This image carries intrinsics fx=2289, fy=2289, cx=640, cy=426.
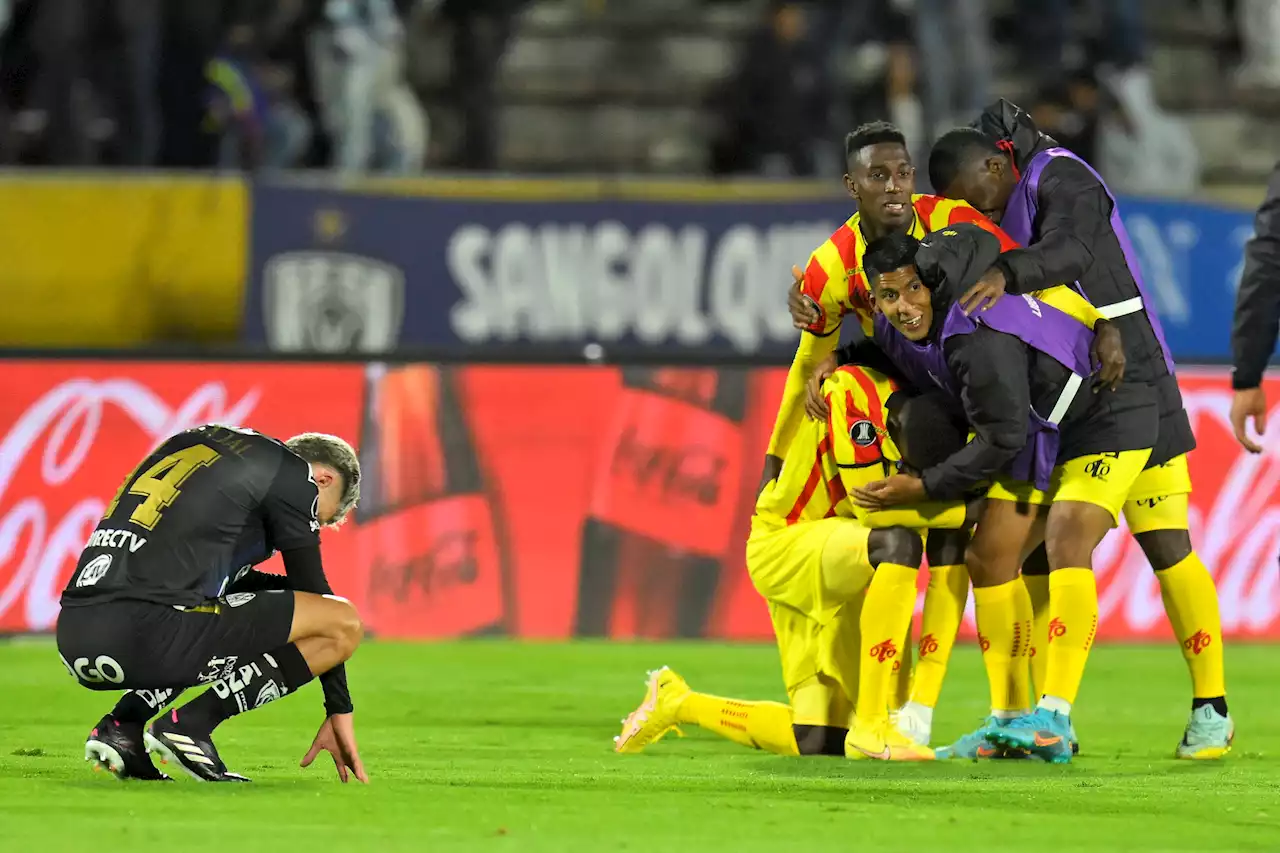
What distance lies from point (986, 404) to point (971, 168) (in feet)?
2.98

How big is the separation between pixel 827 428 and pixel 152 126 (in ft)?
26.3

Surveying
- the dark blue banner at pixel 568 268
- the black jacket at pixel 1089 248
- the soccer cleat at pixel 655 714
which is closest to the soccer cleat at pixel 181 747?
the soccer cleat at pixel 655 714

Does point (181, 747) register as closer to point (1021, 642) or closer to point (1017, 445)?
point (1017, 445)

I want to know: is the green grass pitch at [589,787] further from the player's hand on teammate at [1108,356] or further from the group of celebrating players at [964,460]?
the player's hand on teammate at [1108,356]

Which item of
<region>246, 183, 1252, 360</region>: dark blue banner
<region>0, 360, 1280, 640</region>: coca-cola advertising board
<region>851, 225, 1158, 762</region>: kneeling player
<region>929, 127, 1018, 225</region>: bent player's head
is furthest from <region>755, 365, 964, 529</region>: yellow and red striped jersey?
<region>246, 183, 1252, 360</region>: dark blue banner

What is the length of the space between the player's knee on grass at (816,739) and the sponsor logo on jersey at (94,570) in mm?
2392

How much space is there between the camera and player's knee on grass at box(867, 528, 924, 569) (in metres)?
7.39

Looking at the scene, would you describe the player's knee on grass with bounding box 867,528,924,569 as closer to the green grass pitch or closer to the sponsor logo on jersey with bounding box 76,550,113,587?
the green grass pitch

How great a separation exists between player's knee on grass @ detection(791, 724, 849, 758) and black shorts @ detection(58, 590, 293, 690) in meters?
1.95

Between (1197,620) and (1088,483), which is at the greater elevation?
(1088,483)

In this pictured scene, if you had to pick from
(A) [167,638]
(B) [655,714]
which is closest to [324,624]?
(A) [167,638]

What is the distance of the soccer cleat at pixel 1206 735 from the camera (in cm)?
773

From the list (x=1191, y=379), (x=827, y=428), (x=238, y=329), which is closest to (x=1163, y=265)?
(x=1191, y=379)

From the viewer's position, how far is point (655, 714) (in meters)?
7.81
